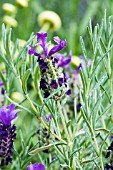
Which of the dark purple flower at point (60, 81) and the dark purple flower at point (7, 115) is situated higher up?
the dark purple flower at point (60, 81)

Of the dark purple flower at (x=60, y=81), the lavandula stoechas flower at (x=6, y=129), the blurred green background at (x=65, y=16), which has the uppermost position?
the blurred green background at (x=65, y=16)

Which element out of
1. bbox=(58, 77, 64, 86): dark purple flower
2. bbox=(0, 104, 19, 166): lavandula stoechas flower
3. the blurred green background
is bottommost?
bbox=(0, 104, 19, 166): lavandula stoechas flower

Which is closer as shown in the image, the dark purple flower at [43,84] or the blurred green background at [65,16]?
the dark purple flower at [43,84]

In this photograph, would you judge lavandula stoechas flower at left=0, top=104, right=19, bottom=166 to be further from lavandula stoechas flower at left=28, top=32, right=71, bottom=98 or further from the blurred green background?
the blurred green background

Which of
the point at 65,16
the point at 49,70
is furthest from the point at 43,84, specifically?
the point at 65,16

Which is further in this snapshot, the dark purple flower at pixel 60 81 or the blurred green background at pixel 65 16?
the blurred green background at pixel 65 16

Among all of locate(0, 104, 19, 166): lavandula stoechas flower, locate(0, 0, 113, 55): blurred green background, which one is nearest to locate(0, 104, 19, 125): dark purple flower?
locate(0, 104, 19, 166): lavandula stoechas flower

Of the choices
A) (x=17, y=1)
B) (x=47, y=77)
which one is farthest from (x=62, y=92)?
(x=17, y=1)

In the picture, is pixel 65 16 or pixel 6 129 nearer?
pixel 6 129

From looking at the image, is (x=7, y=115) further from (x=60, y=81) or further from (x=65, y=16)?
(x=65, y=16)

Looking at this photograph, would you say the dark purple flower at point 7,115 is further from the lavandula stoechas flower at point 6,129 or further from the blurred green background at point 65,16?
the blurred green background at point 65,16

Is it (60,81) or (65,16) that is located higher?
(65,16)

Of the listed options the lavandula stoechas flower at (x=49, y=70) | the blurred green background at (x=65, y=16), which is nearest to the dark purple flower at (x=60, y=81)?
the lavandula stoechas flower at (x=49, y=70)

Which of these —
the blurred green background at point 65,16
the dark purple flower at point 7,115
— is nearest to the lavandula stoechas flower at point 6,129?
the dark purple flower at point 7,115
